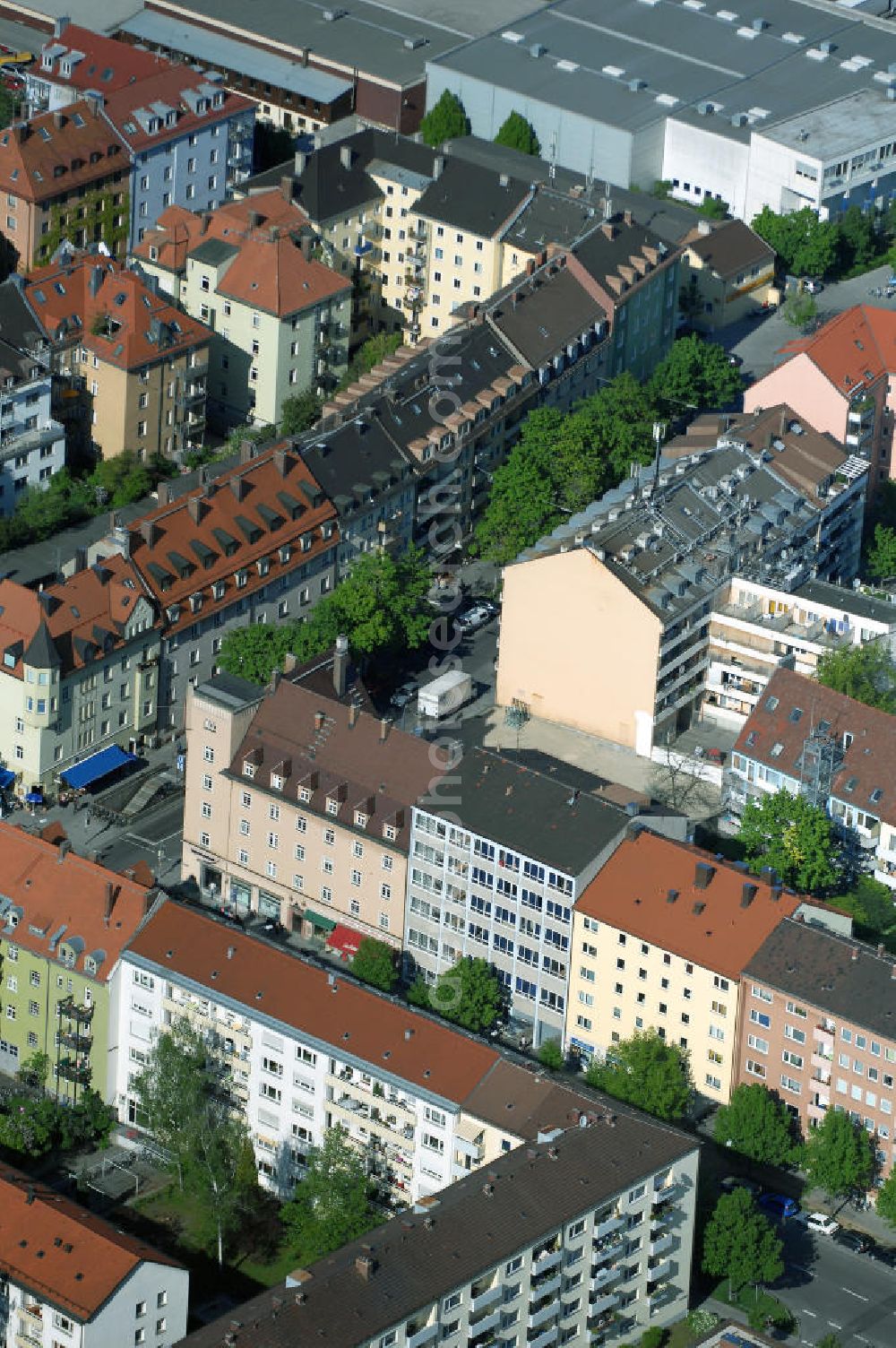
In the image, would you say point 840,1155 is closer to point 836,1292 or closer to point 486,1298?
point 836,1292

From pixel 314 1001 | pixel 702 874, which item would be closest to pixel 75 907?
pixel 314 1001

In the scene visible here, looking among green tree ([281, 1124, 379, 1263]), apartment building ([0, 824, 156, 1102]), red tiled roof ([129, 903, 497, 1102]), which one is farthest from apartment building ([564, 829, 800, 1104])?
apartment building ([0, 824, 156, 1102])

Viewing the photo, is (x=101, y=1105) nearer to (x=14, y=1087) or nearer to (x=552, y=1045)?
(x=14, y=1087)

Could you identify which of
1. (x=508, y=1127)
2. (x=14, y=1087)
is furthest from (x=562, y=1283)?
(x=14, y=1087)

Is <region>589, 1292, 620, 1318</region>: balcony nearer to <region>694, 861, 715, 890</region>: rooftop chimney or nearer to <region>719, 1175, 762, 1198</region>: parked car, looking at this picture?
<region>719, 1175, 762, 1198</region>: parked car

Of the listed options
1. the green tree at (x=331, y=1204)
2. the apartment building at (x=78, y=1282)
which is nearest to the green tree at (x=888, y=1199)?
the green tree at (x=331, y=1204)
